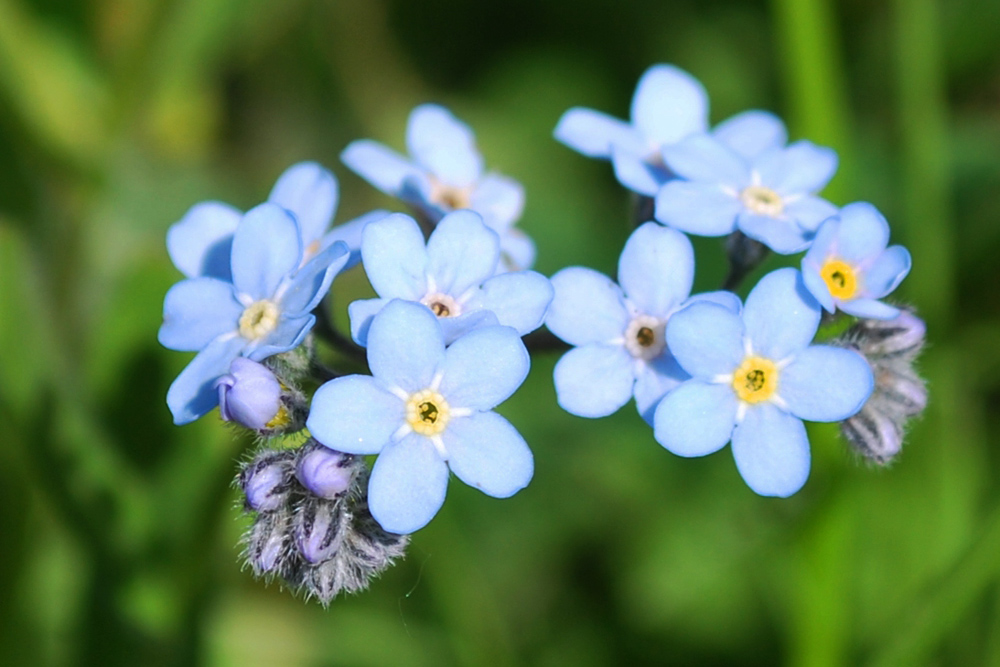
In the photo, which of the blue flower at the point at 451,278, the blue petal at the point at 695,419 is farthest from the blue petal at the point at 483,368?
the blue petal at the point at 695,419

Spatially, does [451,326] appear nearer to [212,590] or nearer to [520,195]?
[520,195]

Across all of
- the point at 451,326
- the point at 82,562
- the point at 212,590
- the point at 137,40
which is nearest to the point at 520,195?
the point at 451,326

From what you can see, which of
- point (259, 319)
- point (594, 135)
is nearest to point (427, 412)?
point (259, 319)

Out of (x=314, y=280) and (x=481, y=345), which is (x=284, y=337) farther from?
(x=481, y=345)

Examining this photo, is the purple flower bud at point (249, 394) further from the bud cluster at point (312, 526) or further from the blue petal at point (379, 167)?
the blue petal at point (379, 167)

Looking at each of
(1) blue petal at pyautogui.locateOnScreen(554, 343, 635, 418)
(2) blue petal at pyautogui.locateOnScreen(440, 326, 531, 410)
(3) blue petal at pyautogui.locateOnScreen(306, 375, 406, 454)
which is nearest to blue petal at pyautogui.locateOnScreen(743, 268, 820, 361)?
(1) blue petal at pyautogui.locateOnScreen(554, 343, 635, 418)

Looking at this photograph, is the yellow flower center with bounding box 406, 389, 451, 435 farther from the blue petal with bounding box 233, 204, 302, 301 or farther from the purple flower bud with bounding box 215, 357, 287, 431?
the blue petal with bounding box 233, 204, 302, 301
